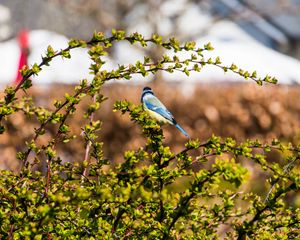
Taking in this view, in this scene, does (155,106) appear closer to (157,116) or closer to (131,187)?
(157,116)

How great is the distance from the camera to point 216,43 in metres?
25.5

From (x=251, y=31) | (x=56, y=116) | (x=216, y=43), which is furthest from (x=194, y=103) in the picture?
(x=251, y=31)

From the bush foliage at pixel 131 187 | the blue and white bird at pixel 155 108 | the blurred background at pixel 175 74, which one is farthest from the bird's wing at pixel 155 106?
the blurred background at pixel 175 74

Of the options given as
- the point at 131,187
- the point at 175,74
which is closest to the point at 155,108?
the point at 131,187

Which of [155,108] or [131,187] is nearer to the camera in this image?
[131,187]

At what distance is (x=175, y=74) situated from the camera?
21.6 m

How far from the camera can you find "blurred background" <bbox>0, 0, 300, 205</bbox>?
12.0m

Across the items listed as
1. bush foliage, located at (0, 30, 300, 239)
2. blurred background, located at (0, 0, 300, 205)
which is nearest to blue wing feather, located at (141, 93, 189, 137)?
bush foliage, located at (0, 30, 300, 239)

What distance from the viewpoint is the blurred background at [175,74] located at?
12.0 meters

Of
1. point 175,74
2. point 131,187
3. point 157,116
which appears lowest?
point 131,187

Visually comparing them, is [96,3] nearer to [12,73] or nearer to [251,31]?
[12,73]

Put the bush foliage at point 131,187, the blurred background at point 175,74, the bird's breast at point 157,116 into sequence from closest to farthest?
1. the bush foliage at point 131,187
2. the bird's breast at point 157,116
3. the blurred background at point 175,74

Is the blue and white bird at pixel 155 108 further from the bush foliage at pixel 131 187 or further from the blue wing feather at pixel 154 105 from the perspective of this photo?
the bush foliage at pixel 131 187

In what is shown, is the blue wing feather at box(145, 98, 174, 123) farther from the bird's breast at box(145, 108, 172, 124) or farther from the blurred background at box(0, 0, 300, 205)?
the blurred background at box(0, 0, 300, 205)
